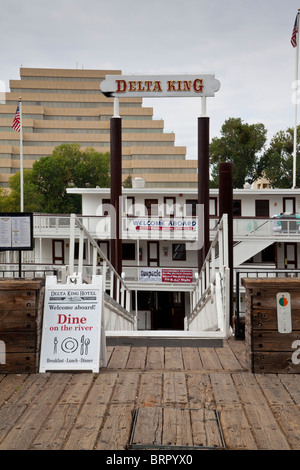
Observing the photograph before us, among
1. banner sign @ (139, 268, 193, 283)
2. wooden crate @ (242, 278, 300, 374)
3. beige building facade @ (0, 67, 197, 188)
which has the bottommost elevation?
banner sign @ (139, 268, 193, 283)

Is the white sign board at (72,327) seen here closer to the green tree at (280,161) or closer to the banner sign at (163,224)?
the banner sign at (163,224)

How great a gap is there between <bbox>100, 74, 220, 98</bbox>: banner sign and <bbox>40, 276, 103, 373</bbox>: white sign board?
11081mm

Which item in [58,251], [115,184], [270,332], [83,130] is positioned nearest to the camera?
[270,332]

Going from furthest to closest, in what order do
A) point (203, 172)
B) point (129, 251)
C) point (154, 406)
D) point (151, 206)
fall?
point (129, 251) → point (151, 206) → point (203, 172) → point (154, 406)

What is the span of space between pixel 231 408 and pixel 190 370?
114cm

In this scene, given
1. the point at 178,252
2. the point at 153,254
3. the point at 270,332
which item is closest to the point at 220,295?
the point at 270,332

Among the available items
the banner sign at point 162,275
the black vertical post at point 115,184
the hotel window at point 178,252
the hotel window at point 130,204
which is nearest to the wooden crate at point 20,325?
the black vertical post at point 115,184

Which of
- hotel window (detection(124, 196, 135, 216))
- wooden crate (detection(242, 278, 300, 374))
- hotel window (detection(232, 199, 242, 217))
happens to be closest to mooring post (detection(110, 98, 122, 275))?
wooden crate (detection(242, 278, 300, 374))

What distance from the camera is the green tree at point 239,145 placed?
185 ft

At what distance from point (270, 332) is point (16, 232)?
6.08m

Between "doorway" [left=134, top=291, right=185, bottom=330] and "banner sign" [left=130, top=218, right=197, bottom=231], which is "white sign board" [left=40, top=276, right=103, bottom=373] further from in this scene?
"doorway" [left=134, top=291, right=185, bottom=330]

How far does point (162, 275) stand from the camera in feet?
88.1

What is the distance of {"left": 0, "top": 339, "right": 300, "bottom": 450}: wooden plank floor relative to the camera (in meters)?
3.62

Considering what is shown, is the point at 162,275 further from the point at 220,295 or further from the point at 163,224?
the point at 220,295
